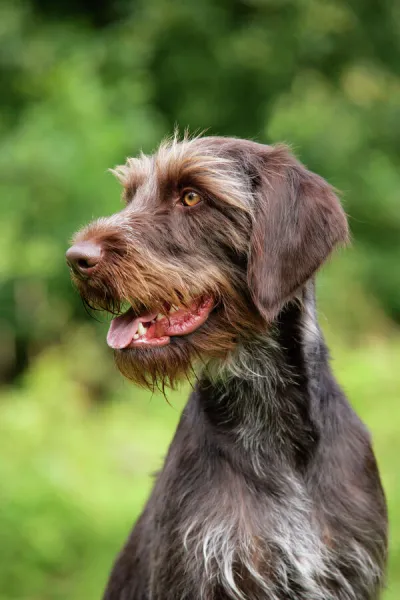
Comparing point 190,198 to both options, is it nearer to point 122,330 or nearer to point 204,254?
point 204,254

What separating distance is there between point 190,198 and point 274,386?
727mm

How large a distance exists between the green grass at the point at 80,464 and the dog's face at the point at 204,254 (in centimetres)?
237

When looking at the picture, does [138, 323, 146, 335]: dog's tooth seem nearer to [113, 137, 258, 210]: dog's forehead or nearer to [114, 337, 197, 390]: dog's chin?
[114, 337, 197, 390]: dog's chin

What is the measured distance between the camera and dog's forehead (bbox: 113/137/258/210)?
3.25 metres

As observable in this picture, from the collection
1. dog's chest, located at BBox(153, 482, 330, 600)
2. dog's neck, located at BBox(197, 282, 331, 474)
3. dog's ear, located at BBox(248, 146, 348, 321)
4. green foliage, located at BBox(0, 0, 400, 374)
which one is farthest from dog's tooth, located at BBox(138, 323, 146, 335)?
green foliage, located at BBox(0, 0, 400, 374)

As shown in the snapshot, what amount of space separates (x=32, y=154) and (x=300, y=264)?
5.58 metres

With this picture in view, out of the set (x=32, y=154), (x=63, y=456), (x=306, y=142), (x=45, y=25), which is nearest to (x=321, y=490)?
(x=63, y=456)

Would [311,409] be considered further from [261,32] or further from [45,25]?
[261,32]

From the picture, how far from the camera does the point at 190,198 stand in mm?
3322

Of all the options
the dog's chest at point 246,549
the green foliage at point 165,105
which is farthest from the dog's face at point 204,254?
the green foliage at point 165,105

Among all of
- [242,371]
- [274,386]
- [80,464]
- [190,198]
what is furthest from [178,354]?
[80,464]

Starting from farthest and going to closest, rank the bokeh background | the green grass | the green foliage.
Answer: the green foliage < the bokeh background < the green grass

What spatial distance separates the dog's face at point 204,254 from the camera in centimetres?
312

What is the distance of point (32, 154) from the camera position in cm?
826
